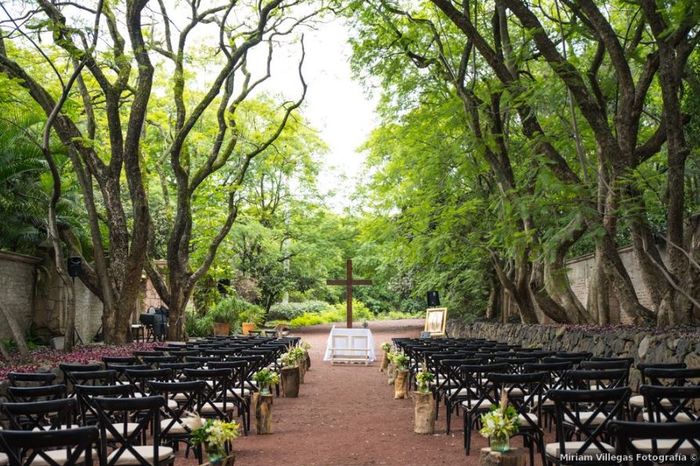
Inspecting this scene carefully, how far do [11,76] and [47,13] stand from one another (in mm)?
1407

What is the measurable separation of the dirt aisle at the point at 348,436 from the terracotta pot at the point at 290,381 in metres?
0.22

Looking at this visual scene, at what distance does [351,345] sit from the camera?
67.5 ft

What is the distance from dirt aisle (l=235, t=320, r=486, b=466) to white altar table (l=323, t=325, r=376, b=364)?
649 centimetres

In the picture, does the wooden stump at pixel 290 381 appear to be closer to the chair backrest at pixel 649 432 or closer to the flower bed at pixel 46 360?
the flower bed at pixel 46 360

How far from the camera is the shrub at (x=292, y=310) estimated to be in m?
38.1

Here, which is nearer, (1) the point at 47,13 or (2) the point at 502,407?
(2) the point at 502,407

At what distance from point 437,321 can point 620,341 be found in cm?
1322

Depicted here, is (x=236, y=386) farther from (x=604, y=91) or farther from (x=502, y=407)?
(x=604, y=91)

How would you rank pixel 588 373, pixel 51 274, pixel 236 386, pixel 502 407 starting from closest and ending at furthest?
pixel 502 407, pixel 588 373, pixel 236 386, pixel 51 274

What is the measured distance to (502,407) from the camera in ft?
17.2

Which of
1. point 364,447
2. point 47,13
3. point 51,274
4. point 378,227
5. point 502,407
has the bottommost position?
point 364,447

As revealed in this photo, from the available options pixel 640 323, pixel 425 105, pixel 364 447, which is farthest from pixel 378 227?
pixel 364 447

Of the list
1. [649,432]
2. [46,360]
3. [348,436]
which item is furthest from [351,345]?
[649,432]

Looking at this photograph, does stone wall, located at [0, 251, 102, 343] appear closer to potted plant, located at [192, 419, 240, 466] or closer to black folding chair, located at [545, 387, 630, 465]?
potted plant, located at [192, 419, 240, 466]
